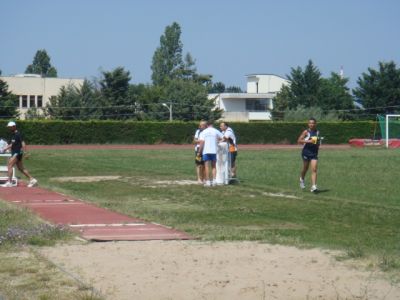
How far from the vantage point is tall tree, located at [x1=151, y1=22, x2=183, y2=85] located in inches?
4875

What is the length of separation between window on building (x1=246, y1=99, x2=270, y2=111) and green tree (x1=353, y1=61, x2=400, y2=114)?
16233 millimetres

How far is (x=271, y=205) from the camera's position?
16203mm

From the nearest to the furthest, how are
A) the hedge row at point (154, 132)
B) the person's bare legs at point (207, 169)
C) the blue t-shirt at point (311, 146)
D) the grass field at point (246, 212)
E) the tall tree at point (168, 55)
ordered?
the grass field at point (246, 212), the blue t-shirt at point (311, 146), the person's bare legs at point (207, 169), the hedge row at point (154, 132), the tall tree at point (168, 55)

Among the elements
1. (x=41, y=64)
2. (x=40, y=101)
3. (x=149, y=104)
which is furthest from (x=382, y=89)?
(x=41, y=64)

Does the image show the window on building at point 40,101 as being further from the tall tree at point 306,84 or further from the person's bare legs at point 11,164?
the person's bare legs at point 11,164

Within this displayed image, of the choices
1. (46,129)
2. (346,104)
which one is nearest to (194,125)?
(46,129)

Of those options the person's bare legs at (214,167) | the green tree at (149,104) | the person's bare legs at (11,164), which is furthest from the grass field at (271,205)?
the green tree at (149,104)

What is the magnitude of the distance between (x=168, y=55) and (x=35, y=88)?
34.0 meters

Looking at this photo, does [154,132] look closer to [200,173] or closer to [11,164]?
[200,173]

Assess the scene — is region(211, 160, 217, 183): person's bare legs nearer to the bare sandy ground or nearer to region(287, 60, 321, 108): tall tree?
the bare sandy ground

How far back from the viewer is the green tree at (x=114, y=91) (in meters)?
85.9

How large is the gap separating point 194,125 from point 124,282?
183 ft

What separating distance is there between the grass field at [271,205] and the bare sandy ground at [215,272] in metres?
0.67

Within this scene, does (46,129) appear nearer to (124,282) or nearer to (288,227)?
(288,227)
